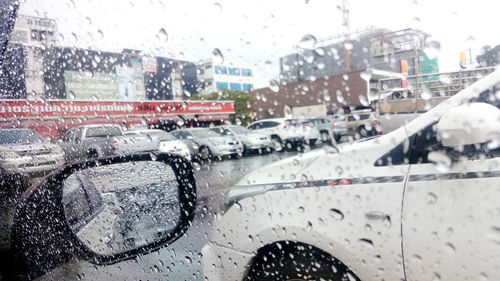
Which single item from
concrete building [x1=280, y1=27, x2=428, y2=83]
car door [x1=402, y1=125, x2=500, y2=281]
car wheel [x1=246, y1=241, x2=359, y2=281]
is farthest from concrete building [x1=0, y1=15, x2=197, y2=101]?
car door [x1=402, y1=125, x2=500, y2=281]

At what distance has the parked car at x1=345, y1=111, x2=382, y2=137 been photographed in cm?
130

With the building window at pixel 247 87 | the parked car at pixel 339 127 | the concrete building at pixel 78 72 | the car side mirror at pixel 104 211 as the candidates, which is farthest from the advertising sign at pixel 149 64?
the parked car at pixel 339 127

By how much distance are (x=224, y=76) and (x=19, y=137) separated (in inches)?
42.6

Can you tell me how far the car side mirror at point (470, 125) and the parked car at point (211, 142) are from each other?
843mm

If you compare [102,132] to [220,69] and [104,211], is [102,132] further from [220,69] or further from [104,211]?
[220,69]

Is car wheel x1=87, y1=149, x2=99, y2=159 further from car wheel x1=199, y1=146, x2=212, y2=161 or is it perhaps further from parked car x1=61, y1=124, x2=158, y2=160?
car wheel x1=199, y1=146, x2=212, y2=161

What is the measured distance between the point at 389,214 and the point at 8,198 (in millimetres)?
1977

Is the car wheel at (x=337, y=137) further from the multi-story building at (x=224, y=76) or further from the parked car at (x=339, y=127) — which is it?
the multi-story building at (x=224, y=76)

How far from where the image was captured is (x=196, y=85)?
1764 millimetres

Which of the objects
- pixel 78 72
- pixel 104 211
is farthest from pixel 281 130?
pixel 78 72

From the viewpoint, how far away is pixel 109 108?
1861mm

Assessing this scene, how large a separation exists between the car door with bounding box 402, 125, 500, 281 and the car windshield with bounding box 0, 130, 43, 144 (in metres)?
1.65

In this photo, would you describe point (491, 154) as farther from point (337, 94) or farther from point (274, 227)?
point (274, 227)

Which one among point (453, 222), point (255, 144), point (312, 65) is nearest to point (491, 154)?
point (453, 222)
